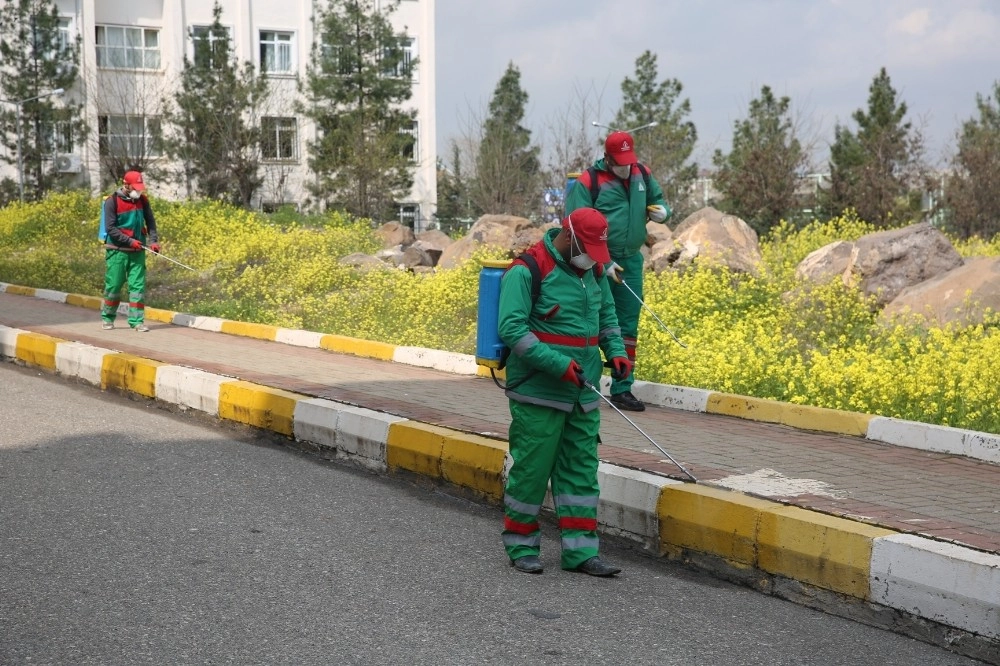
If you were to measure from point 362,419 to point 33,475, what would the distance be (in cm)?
205

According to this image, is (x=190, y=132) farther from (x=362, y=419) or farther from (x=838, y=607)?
(x=838, y=607)

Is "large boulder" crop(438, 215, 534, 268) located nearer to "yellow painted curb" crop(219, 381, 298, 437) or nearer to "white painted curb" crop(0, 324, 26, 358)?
"white painted curb" crop(0, 324, 26, 358)

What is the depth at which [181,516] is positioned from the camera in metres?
6.21

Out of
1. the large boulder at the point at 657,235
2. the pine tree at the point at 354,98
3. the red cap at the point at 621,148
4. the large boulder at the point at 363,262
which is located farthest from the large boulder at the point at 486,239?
the pine tree at the point at 354,98

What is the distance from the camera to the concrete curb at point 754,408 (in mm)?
7254

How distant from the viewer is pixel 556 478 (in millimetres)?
5613

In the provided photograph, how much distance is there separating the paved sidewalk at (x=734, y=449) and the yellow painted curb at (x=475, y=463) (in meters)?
0.38

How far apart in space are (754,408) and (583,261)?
3.58 meters

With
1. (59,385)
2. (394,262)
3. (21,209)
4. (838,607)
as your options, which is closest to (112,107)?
(21,209)

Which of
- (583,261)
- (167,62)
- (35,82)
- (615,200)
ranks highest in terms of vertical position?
(167,62)

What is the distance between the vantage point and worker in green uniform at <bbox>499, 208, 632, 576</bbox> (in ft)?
17.8

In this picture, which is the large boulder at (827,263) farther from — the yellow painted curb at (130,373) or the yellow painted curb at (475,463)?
the yellow painted curb at (475,463)

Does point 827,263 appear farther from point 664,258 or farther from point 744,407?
point 744,407

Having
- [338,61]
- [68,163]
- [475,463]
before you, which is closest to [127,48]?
[68,163]
